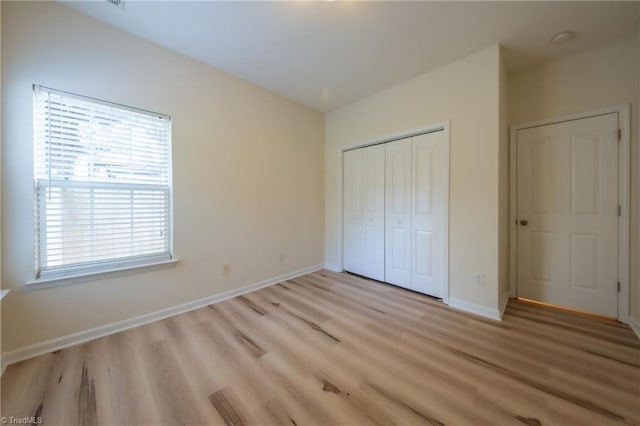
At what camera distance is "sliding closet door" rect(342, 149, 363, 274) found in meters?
3.42

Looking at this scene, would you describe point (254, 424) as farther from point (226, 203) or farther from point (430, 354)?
point (226, 203)

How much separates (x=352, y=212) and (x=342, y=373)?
91.6 inches

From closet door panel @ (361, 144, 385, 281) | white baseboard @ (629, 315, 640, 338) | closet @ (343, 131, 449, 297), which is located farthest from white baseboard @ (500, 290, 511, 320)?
closet door panel @ (361, 144, 385, 281)

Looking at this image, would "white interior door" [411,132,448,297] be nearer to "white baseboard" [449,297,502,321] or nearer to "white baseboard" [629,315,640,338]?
"white baseboard" [449,297,502,321]

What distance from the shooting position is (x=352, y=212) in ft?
11.5

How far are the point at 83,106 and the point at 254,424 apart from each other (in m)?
2.64

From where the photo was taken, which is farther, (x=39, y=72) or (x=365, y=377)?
(x=39, y=72)

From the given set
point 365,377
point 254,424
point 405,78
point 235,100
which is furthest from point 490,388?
point 235,100

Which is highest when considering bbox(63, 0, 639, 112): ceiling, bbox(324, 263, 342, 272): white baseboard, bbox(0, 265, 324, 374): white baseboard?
bbox(63, 0, 639, 112): ceiling

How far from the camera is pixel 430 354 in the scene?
1.66 m

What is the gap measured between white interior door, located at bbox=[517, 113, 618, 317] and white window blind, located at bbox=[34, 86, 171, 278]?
12.8 ft

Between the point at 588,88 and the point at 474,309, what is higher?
the point at 588,88

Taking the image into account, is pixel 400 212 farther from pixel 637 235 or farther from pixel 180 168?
pixel 180 168

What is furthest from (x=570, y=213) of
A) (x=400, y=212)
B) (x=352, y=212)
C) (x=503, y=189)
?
(x=352, y=212)
